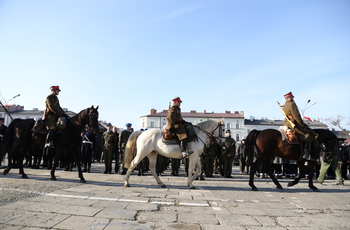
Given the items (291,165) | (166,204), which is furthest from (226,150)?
(166,204)

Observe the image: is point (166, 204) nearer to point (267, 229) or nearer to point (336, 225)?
point (267, 229)

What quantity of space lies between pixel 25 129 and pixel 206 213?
7.71 m

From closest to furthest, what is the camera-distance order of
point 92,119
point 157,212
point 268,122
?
point 157,212 < point 92,119 < point 268,122

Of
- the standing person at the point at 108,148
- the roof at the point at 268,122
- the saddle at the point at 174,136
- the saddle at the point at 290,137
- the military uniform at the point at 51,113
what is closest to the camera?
the saddle at the point at 174,136

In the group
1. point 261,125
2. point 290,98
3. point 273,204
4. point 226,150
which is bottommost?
point 273,204

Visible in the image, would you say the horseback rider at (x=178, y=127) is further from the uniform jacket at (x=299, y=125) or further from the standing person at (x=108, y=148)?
the standing person at (x=108, y=148)

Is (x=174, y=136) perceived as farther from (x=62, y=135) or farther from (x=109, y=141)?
(x=109, y=141)

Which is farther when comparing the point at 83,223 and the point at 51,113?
the point at 51,113

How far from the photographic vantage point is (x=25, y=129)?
9203mm

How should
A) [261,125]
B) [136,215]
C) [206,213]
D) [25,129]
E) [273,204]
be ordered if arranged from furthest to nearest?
[261,125] → [25,129] → [273,204] → [206,213] → [136,215]

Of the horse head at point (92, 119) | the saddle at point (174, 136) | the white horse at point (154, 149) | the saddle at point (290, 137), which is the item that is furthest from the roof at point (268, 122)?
the horse head at point (92, 119)

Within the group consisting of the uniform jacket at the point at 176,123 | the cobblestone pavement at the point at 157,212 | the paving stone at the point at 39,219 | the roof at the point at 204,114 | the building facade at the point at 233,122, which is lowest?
the cobblestone pavement at the point at 157,212

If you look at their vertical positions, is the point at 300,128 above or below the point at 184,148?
above

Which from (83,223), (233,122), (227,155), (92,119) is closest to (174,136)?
(92,119)
